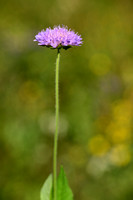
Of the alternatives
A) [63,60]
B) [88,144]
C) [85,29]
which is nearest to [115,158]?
[88,144]

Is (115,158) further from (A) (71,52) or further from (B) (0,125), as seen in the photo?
(A) (71,52)

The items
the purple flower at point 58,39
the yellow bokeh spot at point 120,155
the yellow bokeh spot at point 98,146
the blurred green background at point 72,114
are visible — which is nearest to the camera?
the purple flower at point 58,39

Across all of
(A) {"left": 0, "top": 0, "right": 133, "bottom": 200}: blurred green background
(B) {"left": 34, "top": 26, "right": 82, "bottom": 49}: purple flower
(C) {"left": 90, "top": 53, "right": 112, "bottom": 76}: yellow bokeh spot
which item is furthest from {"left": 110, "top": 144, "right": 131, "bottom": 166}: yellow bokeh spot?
(B) {"left": 34, "top": 26, "right": 82, "bottom": 49}: purple flower

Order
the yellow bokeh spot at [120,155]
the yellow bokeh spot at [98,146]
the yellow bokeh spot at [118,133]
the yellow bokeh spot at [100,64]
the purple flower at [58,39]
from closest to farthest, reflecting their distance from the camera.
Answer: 1. the purple flower at [58,39]
2. the yellow bokeh spot at [120,155]
3. the yellow bokeh spot at [98,146]
4. the yellow bokeh spot at [118,133]
5. the yellow bokeh spot at [100,64]

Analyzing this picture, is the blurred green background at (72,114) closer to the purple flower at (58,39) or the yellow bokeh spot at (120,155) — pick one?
the yellow bokeh spot at (120,155)

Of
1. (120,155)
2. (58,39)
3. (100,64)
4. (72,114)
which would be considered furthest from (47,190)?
(100,64)

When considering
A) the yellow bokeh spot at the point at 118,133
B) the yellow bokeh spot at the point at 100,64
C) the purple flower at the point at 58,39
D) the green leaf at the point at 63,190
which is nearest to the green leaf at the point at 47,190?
the green leaf at the point at 63,190

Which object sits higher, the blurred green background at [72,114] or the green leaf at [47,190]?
the blurred green background at [72,114]
